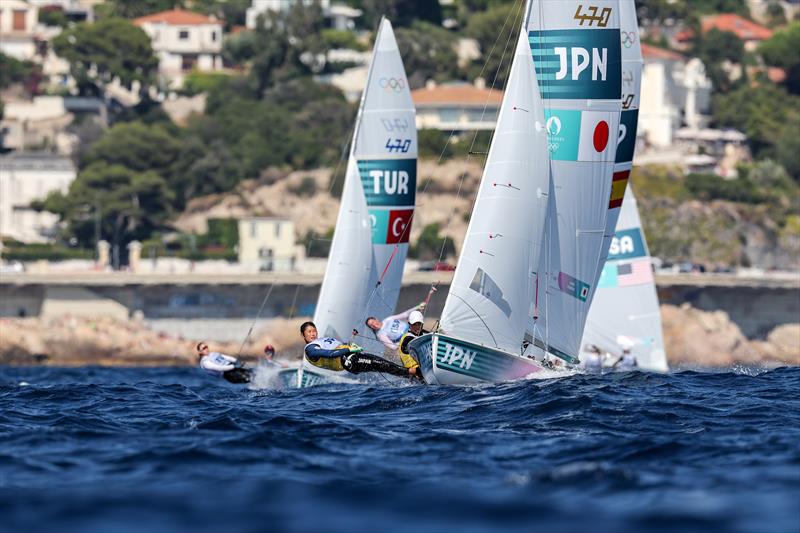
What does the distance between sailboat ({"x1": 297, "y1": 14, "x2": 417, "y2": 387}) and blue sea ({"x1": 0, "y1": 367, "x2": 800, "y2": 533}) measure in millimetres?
11531

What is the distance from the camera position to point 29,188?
4446 inches

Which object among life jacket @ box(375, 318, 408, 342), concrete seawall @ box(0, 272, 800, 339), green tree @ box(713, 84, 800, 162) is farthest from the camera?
green tree @ box(713, 84, 800, 162)

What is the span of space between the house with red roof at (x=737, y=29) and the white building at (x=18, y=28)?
59.6 metres

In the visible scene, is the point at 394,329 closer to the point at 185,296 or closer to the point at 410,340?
the point at 410,340

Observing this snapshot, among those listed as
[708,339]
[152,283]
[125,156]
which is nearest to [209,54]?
[125,156]

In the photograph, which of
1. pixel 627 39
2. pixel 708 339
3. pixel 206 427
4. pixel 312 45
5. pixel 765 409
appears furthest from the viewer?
pixel 312 45

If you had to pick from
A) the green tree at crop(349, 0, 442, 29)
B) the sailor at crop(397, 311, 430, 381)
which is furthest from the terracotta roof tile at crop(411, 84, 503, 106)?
the sailor at crop(397, 311, 430, 381)

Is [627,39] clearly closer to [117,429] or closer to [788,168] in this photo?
[117,429]

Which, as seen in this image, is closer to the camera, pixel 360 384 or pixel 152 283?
pixel 360 384

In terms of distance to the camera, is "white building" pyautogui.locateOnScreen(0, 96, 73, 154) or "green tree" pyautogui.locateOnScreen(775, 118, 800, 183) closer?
"green tree" pyautogui.locateOnScreen(775, 118, 800, 183)

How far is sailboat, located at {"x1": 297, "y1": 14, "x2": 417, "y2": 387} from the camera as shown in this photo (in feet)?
141

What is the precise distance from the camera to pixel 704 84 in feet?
458

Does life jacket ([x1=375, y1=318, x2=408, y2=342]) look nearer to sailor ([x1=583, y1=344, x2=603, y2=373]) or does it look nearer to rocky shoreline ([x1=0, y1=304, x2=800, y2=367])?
sailor ([x1=583, y1=344, x2=603, y2=373])

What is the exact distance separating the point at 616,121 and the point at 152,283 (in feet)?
184
